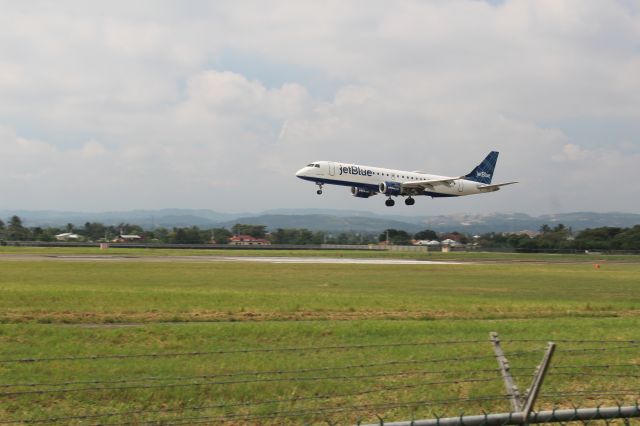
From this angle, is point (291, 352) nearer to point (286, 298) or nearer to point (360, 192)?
point (286, 298)

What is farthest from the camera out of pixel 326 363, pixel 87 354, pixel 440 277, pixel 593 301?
pixel 440 277

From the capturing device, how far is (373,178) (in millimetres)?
77938

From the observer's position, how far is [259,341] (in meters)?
18.0

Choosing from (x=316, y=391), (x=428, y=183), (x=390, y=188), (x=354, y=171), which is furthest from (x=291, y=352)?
(x=428, y=183)

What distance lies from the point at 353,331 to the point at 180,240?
16028 cm

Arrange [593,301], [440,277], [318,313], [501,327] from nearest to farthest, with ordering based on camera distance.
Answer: [501,327]
[318,313]
[593,301]
[440,277]

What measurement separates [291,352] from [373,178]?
62502mm

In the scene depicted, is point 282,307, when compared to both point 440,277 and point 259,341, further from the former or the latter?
point 440,277

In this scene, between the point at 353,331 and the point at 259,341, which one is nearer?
the point at 259,341

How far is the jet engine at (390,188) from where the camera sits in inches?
3073

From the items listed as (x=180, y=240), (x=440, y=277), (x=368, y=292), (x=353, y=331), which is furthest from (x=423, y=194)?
(x=180, y=240)

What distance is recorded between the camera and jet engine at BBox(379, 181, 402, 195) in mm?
78062

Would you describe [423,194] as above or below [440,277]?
above

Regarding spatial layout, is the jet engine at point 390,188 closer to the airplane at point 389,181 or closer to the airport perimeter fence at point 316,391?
the airplane at point 389,181
